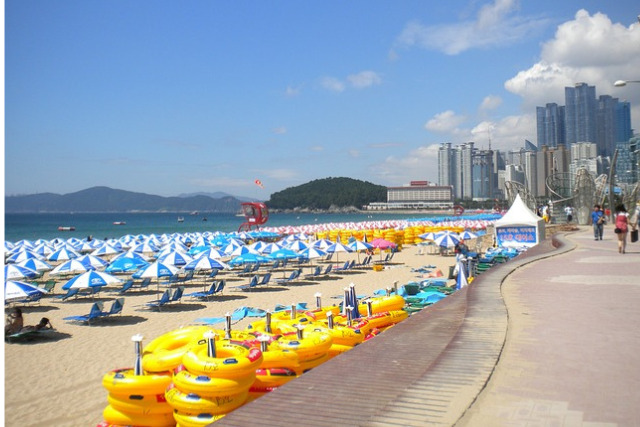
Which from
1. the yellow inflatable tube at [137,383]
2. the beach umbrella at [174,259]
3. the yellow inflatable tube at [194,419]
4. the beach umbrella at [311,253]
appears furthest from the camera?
the beach umbrella at [311,253]

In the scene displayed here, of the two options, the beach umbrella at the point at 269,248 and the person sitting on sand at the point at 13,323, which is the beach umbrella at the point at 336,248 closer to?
the beach umbrella at the point at 269,248

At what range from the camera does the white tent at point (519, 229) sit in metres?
21.0

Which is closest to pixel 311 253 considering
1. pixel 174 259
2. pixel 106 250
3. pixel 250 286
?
pixel 250 286

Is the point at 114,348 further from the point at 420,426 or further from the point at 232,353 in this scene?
the point at 420,426

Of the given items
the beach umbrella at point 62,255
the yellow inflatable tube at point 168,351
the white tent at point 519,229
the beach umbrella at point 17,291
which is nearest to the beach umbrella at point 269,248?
the white tent at point 519,229

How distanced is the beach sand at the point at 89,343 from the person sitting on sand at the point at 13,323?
0.45 metres

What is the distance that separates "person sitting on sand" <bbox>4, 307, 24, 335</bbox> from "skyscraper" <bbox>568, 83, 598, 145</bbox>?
208497 mm

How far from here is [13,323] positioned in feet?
39.5

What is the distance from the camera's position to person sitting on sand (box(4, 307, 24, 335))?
11930 mm

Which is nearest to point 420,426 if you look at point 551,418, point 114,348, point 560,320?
point 551,418

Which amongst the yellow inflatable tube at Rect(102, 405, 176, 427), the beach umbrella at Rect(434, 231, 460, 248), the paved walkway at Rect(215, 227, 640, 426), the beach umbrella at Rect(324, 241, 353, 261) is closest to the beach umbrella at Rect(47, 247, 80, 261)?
the beach umbrella at Rect(324, 241, 353, 261)

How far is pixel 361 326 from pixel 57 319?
10215 mm

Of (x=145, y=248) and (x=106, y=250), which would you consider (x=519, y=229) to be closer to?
(x=145, y=248)

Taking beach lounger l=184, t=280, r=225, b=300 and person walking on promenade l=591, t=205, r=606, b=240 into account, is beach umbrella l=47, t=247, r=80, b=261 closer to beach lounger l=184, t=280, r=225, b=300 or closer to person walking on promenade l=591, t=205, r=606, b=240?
beach lounger l=184, t=280, r=225, b=300
